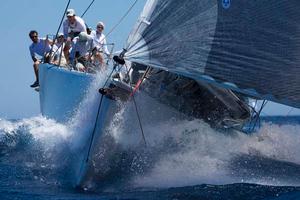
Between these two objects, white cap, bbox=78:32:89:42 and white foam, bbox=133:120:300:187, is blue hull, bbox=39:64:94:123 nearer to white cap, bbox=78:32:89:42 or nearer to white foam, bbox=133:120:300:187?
white cap, bbox=78:32:89:42

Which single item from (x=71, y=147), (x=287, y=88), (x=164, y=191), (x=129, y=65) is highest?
(x=129, y=65)

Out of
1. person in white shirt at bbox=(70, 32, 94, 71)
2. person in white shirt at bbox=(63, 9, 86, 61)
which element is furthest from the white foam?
person in white shirt at bbox=(63, 9, 86, 61)

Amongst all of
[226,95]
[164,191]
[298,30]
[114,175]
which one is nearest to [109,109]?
[114,175]

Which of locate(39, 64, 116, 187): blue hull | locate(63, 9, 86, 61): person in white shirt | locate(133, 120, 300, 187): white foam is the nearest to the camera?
locate(39, 64, 116, 187): blue hull

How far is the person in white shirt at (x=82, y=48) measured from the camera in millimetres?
10375

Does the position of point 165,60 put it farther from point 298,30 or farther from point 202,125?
point 202,125

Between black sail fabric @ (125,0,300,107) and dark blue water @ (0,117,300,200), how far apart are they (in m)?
1.28

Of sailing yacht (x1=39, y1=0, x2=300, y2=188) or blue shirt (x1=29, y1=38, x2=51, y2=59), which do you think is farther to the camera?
blue shirt (x1=29, y1=38, x2=51, y2=59)

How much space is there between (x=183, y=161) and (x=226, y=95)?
4.09 ft

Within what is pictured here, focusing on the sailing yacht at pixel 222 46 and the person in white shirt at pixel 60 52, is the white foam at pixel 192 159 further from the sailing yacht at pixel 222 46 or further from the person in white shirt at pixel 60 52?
the person in white shirt at pixel 60 52

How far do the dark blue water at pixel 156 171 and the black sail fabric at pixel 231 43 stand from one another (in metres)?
1.28

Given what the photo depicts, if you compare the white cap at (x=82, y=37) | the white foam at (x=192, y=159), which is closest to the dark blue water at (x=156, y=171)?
the white foam at (x=192, y=159)

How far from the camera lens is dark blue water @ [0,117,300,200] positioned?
22.9 ft

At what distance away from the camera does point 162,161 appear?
8203 mm
